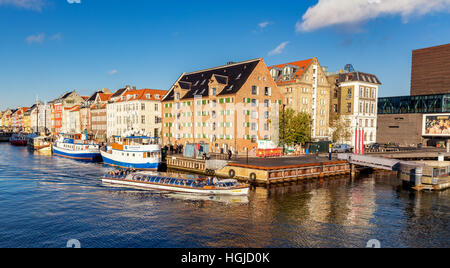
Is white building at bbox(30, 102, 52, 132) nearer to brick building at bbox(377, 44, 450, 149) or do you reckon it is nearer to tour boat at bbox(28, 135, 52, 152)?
tour boat at bbox(28, 135, 52, 152)

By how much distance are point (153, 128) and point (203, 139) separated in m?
36.8

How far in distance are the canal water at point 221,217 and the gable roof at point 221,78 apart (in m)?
32.9

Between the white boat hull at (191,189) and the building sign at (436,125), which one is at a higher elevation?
the building sign at (436,125)

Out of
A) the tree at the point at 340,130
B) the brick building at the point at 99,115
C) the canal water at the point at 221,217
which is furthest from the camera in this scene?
the brick building at the point at 99,115

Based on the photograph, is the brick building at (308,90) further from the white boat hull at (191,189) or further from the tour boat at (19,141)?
the tour boat at (19,141)

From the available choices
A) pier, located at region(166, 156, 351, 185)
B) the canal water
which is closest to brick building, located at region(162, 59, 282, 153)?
pier, located at region(166, 156, 351, 185)

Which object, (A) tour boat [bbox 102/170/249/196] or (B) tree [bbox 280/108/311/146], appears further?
(B) tree [bbox 280/108/311/146]

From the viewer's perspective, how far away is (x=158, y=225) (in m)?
29.8

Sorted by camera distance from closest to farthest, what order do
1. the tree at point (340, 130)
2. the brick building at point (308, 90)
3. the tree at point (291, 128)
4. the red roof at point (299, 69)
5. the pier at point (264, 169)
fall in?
the pier at point (264, 169), the tree at point (291, 128), the tree at point (340, 130), the brick building at point (308, 90), the red roof at point (299, 69)

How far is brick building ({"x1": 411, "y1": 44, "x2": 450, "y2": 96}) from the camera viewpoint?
12888 cm

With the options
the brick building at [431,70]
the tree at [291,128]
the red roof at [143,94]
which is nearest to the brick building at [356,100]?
the tree at [291,128]

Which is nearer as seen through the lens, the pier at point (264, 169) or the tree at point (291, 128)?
the pier at point (264, 169)

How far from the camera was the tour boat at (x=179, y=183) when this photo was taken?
41031 mm
